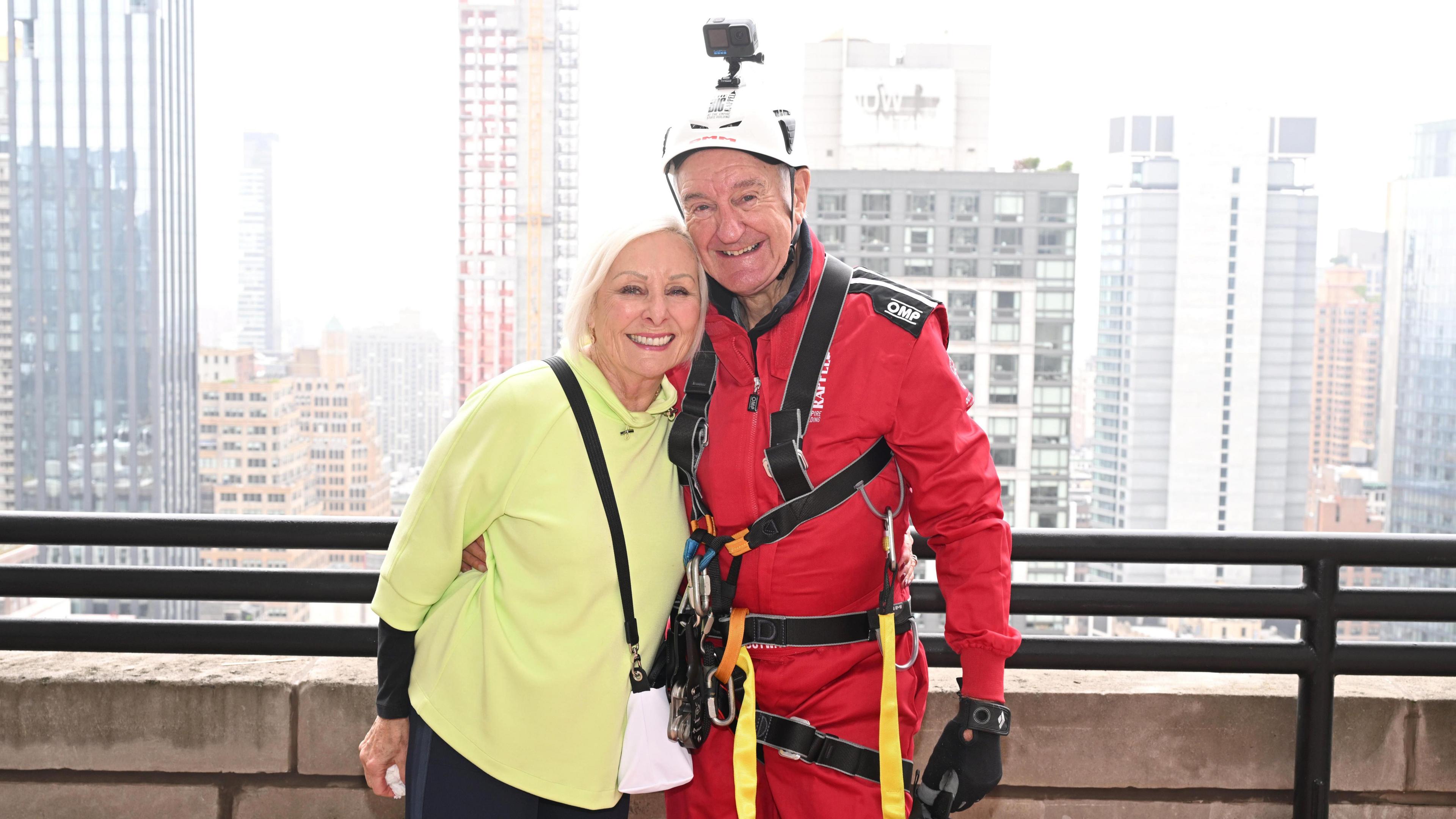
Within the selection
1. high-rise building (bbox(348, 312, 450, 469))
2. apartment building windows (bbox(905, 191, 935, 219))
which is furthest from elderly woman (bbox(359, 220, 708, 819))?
high-rise building (bbox(348, 312, 450, 469))

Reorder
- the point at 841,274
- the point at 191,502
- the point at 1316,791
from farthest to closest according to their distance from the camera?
1. the point at 191,502
2. the point at 1316,791
3. the point at 841,274

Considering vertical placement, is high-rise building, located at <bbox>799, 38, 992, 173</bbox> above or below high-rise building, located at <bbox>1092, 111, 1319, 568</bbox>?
above

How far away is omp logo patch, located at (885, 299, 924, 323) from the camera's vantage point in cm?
165

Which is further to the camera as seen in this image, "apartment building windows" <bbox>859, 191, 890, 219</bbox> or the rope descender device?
"apartment building windows" <bbox>859, 191, 890, 219</bbox>

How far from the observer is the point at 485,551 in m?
1.62

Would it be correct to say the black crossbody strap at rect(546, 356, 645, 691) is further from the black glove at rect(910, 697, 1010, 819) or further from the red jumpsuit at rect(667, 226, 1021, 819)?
the black glove at rect(910, 697, 1010, 819)

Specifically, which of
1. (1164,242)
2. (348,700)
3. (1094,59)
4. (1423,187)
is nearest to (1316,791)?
(348,700)

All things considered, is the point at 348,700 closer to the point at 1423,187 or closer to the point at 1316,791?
the point at 1316,791

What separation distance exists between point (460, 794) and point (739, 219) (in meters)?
0.97

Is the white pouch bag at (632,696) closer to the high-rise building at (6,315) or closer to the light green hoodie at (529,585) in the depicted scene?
the light green hoodie at (529,585)

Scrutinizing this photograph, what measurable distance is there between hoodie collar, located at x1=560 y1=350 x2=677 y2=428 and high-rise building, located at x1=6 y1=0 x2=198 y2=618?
2775 inches

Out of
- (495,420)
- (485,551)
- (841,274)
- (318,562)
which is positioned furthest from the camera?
(318,562)

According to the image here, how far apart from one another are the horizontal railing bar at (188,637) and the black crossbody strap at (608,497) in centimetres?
83

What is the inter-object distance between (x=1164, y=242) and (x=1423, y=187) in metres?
15.8
